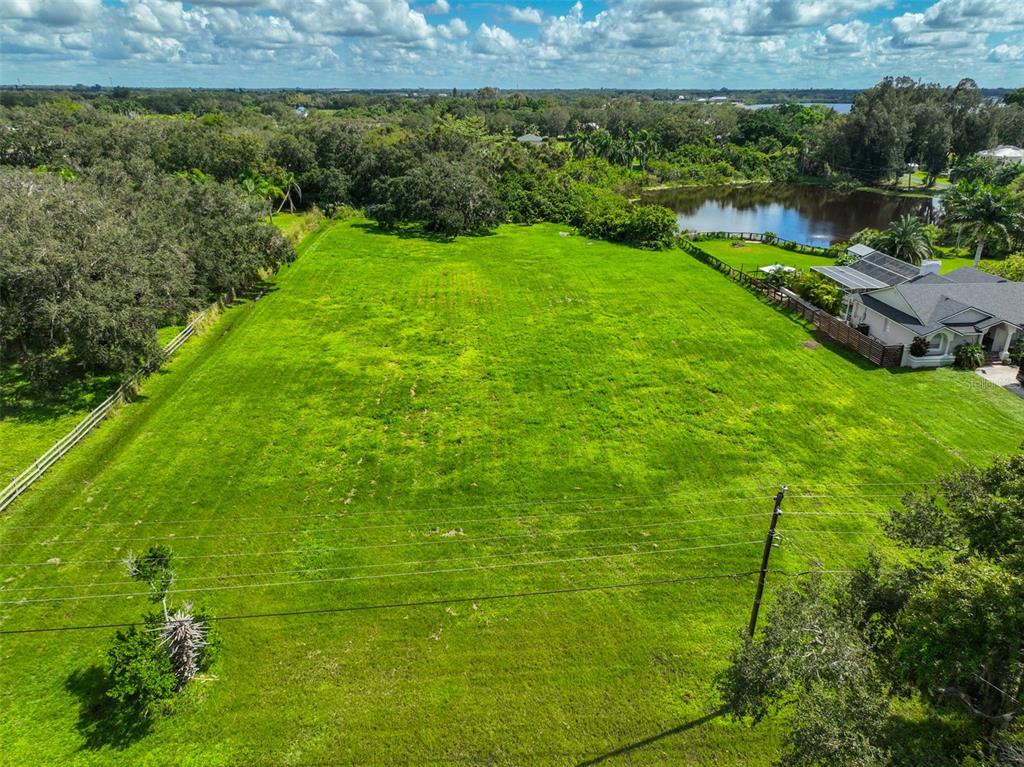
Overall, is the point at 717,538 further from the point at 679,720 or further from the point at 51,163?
the point at 51,163

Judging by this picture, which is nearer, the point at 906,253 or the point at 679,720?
the point at 679,720

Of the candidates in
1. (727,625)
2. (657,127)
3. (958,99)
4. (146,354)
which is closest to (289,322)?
(146,354)

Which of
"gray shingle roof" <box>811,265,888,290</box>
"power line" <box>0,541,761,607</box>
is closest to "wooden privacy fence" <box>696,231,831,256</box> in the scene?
"gray shingle roof" <box>811,265,888,290</box>

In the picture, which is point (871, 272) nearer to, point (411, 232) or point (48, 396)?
point (411, 232)

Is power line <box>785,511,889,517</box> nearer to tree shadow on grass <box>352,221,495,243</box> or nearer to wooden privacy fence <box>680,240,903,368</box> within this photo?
wooden privacy fence <box>680,240,903,368</box>

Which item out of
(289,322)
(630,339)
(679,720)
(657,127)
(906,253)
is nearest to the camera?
(679,720)

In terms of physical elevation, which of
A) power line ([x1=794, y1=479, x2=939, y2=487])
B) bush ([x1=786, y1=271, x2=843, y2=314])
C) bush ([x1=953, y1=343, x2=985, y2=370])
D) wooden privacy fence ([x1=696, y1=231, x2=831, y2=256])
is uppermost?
wooden privacy fence ([x1=696, y1=231, x2=831, y2=256])
